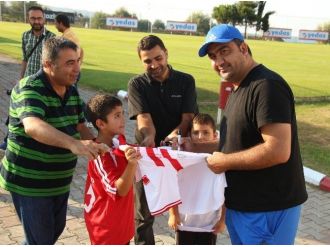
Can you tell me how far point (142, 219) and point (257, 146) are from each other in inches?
69.9

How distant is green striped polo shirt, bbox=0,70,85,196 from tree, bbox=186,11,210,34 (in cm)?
7742

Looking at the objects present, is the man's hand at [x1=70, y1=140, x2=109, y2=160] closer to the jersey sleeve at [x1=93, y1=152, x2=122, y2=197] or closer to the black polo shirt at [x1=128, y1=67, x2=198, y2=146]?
the jersey sleeve at [x1=93, y1=152, x2=122, y2=197]

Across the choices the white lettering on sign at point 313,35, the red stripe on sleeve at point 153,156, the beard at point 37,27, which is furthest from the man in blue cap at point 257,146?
the white lettering on sign at point 313,35

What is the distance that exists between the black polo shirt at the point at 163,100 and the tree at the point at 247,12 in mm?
60043

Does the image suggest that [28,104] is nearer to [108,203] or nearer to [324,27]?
[108,203]

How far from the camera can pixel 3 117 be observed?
9586 millimetres

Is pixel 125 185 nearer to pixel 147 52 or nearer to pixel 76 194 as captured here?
pixel 147 52

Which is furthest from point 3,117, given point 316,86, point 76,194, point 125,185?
point 316,86

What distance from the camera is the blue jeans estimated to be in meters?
3.00

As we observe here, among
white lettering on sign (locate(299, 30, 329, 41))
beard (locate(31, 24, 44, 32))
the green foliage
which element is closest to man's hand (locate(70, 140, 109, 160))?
beard (locate(31, 24, 44, 32))

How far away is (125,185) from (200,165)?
0.60 m

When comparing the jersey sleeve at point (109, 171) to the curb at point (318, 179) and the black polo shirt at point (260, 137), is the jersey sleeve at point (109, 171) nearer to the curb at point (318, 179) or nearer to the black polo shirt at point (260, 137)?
the black polo shirt at point (260, 137)

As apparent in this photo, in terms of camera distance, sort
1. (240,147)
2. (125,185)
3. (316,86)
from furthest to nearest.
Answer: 1. (316,86)
2. (125,185)
3. (240,147)

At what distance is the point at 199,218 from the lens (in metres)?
3.30
